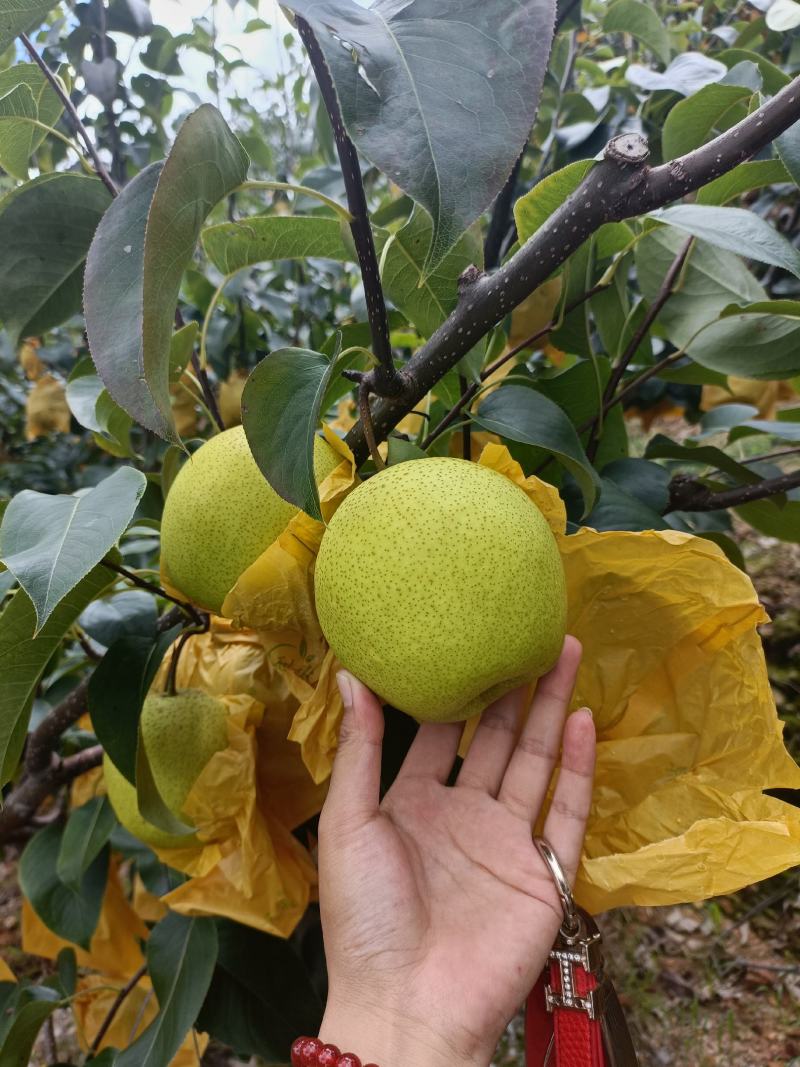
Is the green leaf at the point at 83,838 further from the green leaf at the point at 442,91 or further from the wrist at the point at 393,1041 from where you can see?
the green leaf at the point at 442,91

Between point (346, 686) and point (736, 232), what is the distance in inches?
23.8

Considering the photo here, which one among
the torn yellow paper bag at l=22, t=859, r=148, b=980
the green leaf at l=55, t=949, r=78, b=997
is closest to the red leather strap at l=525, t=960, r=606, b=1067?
the green leaf at l=55, t=949, r=78, b=997

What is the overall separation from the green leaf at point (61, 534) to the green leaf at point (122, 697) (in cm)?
27

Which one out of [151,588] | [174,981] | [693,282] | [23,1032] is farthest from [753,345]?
[23,1032]

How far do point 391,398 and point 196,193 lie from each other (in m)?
0.28

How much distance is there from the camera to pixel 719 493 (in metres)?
1.15

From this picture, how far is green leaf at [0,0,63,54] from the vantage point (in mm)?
637

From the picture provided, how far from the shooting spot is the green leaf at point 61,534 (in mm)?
590

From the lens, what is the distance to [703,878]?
77 cm

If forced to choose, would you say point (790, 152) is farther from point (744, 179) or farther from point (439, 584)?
point (439, 584)

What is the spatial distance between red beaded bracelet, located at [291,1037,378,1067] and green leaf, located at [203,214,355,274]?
0.88 metres

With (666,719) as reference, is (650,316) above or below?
above

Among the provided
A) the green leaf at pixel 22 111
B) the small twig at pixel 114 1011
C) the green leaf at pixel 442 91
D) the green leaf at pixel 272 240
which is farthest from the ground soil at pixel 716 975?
the green leaf at pixel 22 111

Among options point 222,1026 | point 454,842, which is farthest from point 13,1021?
point 454,842
